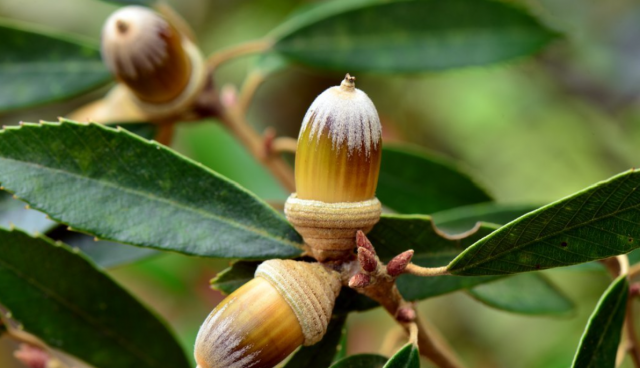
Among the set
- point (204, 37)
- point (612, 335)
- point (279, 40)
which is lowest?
point (612, 335)

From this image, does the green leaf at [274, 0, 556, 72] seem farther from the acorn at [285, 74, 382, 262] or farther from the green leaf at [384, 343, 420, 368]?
the green leaf at [384, 343, 420, 368]

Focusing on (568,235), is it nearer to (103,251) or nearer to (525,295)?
(525,295)

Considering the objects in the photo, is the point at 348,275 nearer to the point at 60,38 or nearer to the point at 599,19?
the point at 60,38

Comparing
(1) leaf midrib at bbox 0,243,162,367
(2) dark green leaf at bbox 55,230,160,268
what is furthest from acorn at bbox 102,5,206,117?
(1) leaf midrib at bbox 0,243,162,367

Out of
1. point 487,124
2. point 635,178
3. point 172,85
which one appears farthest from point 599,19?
point 635,178

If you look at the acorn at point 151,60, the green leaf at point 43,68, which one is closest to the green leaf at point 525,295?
the acorn at point 151,60

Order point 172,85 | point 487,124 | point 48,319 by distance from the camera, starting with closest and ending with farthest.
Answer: point 48,319, point 172,85, point 487,124

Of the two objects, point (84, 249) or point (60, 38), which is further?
point (60, 38)

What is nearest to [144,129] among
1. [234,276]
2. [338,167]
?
[234,276]
